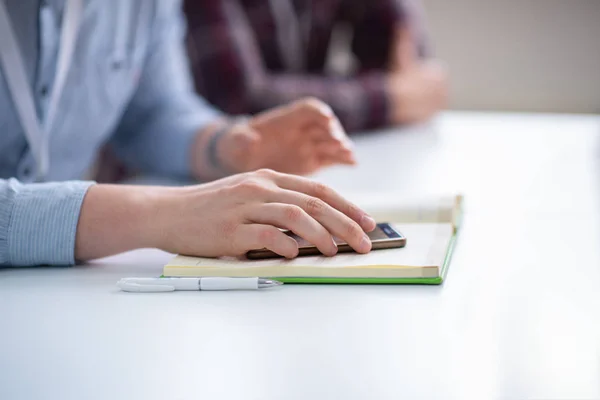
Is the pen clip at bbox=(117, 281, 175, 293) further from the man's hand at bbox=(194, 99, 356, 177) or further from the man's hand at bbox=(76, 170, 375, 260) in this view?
the man's hand at bbox=(194, 99, 356, 177)

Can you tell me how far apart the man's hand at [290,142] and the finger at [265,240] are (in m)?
0.38

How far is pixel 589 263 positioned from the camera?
2.66 feet

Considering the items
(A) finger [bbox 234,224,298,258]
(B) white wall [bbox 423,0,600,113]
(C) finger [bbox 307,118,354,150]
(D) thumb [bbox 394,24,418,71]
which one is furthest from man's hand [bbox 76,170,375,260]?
(B) white wall [bbox 423,0,600,113]

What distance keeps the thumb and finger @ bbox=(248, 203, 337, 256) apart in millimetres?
1445

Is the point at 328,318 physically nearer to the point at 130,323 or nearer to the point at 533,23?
the point at 130,323

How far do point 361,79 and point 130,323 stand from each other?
4.73 feet

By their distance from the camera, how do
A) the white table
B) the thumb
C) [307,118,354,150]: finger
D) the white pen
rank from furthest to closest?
the thumb → [307,118,354,150]: finger → the white pen → the white table

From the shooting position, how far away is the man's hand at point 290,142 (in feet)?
3.69

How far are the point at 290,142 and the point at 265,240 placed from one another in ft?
1.51

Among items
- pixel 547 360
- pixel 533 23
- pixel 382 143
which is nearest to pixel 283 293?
pixel 547 360

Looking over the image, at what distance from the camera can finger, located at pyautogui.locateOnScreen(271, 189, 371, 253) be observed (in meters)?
0.75

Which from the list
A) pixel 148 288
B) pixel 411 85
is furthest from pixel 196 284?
pixel 411 85

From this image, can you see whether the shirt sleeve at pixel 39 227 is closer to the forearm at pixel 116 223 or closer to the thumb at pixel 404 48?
the forearm at pixel 116 223

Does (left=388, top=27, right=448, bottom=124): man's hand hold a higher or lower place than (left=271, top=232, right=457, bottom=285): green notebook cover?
higher
